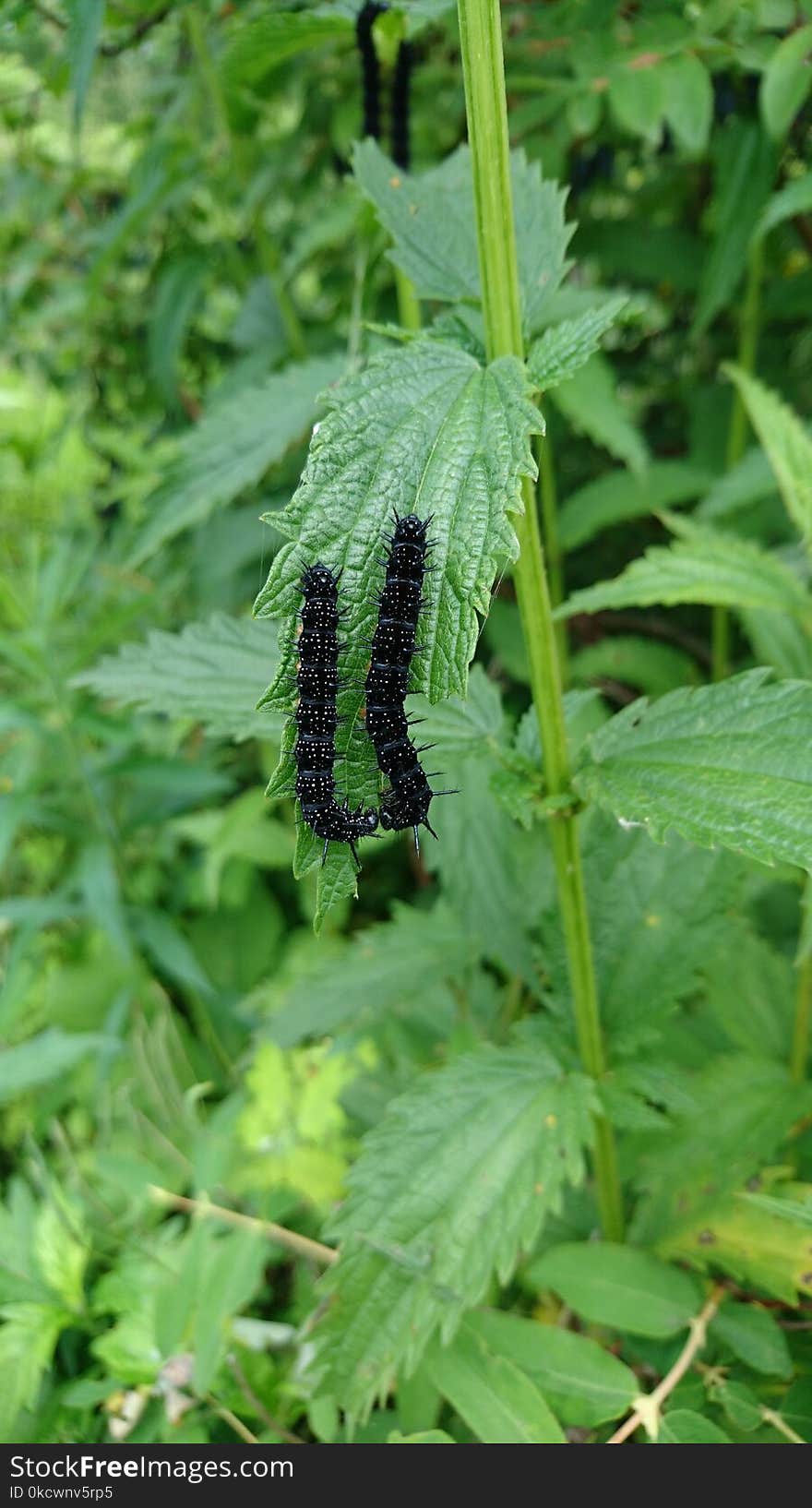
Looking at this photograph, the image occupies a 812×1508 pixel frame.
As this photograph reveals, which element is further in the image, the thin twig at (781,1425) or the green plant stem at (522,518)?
the thin twig at (781,1425)

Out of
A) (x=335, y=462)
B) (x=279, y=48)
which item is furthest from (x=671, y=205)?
(x=335, y=462)

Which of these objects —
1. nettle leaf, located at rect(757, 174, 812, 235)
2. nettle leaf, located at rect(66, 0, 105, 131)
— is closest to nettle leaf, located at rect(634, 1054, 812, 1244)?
nettle leaf, located at rect(757, 174, 812, 235)

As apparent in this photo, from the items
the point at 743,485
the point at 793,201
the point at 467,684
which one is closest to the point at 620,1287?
the point at 467,684

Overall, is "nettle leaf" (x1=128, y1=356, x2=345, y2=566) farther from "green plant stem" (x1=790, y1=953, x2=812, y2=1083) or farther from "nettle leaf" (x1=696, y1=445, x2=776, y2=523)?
"green plant stem" (x1=790, y1=953, x2=812, y2=1083)

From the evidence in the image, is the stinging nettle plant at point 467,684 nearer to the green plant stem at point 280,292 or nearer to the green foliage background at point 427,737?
the green foliage background at point 427,737

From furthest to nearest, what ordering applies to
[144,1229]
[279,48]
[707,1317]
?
[144,1229]
[279,48]
[707,1317]

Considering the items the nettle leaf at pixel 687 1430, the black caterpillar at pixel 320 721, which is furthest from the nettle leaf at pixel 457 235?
the nettle leaf at pixel 687 1430

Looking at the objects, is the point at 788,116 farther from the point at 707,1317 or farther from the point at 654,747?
the point at 707,1317
